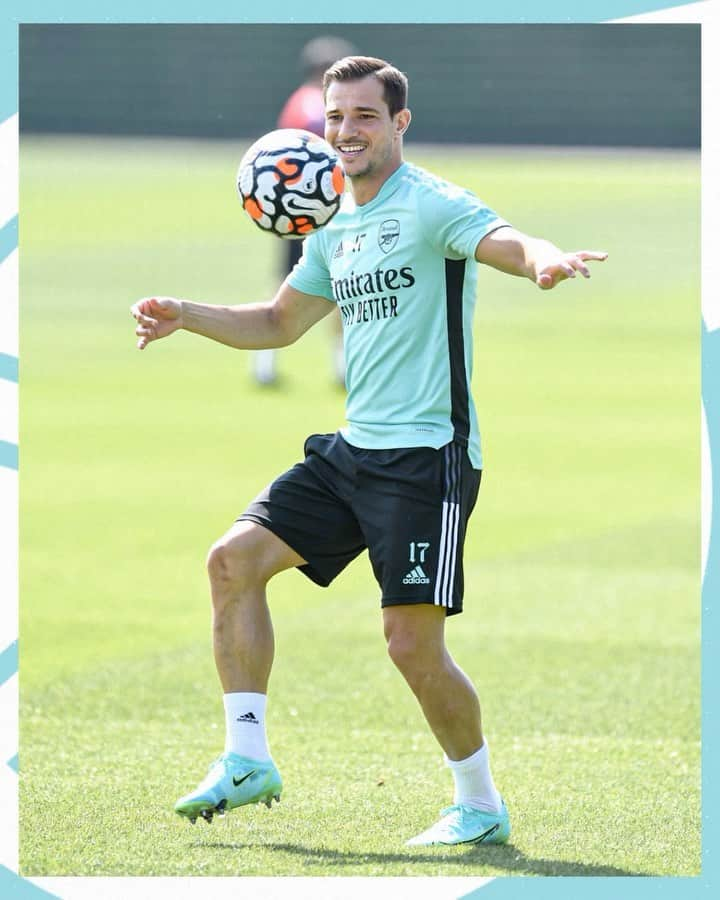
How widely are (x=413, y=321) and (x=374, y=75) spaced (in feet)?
2.92

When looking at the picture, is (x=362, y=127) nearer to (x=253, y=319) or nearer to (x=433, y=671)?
(x=253, y=319)

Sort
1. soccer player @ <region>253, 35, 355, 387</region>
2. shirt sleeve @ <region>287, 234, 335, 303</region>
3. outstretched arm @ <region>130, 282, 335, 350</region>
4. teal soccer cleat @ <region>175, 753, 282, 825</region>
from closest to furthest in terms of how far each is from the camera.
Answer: teal soccer cleat @ <region>175, 753, 282, 825</region>
outstretched arm @ <region>130, 282, 335, 350</region>
shirt sleeve @ <region>287, 234, 335, 303</region>
soccer player @ <region>253, 35, 355, 387</region>

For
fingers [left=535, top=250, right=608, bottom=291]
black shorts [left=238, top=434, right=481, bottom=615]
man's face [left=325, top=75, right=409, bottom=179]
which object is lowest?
black shorts [left=238, top=434, right=481, bottom=615]

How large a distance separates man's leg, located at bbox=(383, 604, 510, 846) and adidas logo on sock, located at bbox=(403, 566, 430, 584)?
94 millimetres

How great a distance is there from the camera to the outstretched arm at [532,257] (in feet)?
16.2

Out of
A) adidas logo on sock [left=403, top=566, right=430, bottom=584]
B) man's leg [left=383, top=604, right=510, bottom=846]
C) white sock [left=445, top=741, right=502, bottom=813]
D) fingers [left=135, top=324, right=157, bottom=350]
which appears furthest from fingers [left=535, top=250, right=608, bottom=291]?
white sock [left=445, top=741, right=502, bottom=813]

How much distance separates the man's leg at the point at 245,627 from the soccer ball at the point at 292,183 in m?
1.07

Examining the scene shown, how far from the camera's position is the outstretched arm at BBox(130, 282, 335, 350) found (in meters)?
5.96

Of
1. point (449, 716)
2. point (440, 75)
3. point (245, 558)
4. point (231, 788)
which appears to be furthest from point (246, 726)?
point (440, 75)

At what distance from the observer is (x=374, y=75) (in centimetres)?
583

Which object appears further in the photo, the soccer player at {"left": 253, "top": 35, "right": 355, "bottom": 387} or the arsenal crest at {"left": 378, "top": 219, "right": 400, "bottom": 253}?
the soccer player at {"left": 253, "top": 35, "right": 355, "bottom": 387}

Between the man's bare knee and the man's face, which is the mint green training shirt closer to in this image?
the man's face

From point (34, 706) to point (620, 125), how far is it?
3222 centimetres

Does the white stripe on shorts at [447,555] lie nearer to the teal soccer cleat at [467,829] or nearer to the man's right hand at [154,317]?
the teal soccer cleat at [467,829]
